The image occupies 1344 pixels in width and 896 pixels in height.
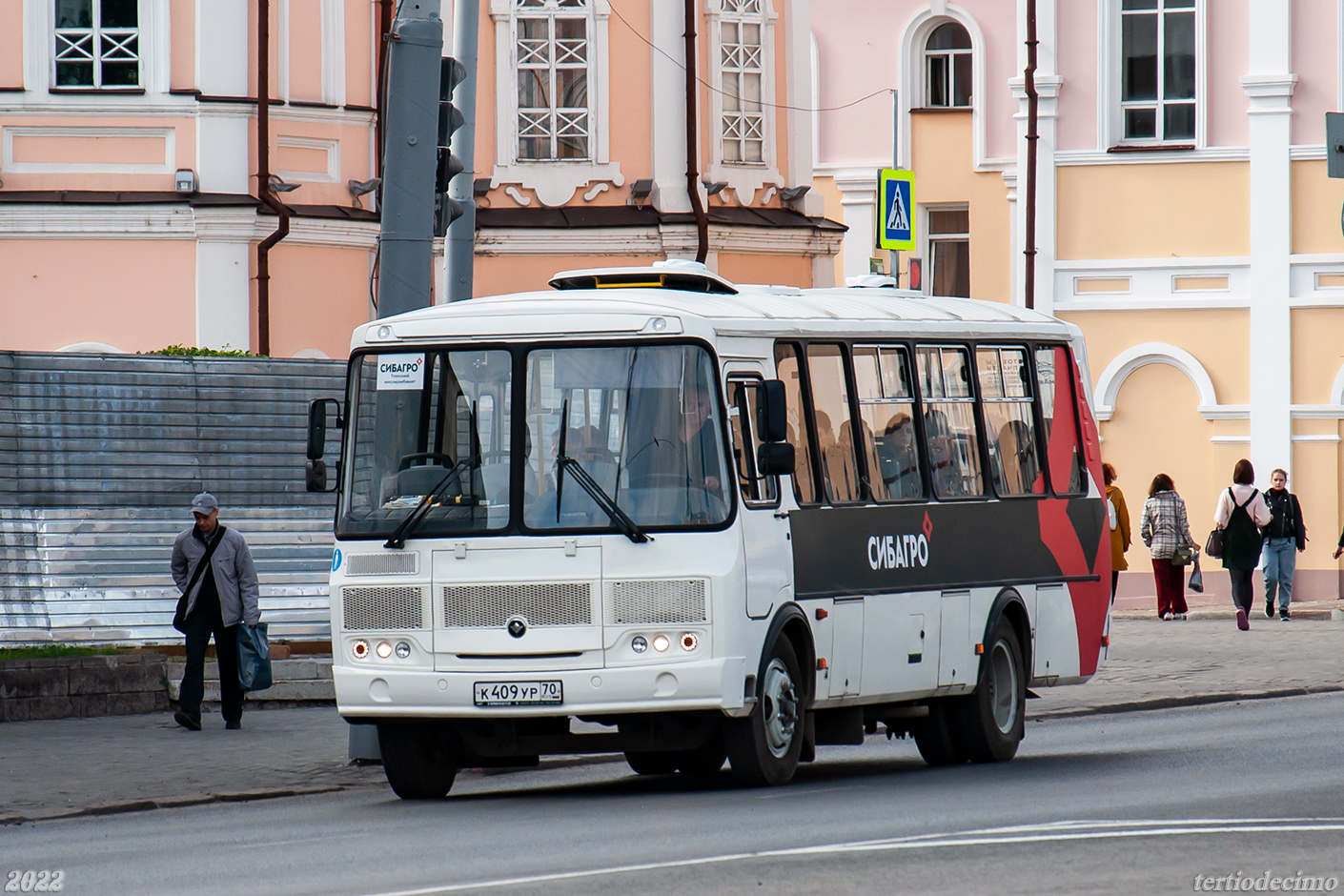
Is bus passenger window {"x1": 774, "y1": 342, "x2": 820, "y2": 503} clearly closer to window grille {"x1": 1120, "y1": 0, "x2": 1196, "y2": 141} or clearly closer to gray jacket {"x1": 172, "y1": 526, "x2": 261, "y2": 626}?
gray jacket {"x1": 172, "y1": 526, "x2": 261, "y2": 626}

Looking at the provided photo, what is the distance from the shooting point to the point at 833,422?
1449cm

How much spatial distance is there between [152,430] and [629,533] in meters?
8.76

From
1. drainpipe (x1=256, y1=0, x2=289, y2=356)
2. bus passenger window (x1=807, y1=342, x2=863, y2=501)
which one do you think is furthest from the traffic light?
drainpipe (x1=256, y1=0, x2=289, y2=356)

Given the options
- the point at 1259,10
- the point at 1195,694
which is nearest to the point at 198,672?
the point at 1195,694

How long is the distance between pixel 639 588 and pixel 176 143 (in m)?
14.9

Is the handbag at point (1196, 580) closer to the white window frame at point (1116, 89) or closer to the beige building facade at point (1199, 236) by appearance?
the beige building facade at point (1199, 236)

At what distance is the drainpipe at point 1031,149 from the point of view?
34562 millimetres

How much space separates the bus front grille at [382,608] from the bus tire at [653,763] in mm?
1952

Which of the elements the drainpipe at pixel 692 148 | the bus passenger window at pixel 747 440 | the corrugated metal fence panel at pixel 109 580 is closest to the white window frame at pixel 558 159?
the drainpipe at pixel 692 148

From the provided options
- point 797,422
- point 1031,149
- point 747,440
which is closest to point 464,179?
point 797,422

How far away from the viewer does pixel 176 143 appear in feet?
86.3

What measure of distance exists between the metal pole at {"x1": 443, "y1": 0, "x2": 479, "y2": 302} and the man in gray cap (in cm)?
270

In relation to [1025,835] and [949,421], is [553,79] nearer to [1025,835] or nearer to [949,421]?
[949,421]

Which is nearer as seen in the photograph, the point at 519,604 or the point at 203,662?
the point at 519,604
